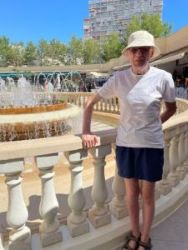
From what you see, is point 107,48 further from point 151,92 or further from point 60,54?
point 151,92

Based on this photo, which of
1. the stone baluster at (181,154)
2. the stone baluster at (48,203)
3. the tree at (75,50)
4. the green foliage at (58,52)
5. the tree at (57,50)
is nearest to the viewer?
the stone baluster at (48,203)

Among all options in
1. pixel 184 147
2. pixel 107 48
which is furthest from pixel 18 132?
pixel 107 48

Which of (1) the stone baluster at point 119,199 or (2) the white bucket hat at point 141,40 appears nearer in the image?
(2) the white bucket hat at point 141,40

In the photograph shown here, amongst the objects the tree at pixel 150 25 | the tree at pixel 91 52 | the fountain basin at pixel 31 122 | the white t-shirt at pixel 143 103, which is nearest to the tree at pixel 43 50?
the tree at pixel 91 52

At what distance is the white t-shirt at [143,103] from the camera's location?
8.23 feet

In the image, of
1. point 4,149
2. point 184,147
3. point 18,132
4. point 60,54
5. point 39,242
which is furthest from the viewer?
point 60,54

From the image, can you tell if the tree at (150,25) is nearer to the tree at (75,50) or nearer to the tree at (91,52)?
the tree at (91,52)

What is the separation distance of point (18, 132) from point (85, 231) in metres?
6.17

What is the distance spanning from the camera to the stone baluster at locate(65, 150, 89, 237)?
2.61 meters


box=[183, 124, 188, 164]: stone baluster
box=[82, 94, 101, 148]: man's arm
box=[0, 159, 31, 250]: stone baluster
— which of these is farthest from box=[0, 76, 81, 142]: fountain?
box=[0, 159, 31, 250]: stone baluster

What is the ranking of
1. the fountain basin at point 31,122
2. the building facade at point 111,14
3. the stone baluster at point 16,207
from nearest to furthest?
1. the stone baluster at point 16,207
2. the fountain basin at point 31,122
3. the building facade at point 111,14

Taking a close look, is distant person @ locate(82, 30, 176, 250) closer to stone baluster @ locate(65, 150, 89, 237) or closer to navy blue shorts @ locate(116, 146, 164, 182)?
navy blue shorts @ locate(116, 146, 164, 182)

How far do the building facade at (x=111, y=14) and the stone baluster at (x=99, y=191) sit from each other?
19464cm

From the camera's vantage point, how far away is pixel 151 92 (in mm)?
2512
